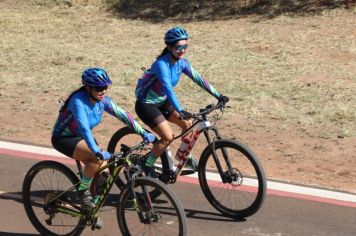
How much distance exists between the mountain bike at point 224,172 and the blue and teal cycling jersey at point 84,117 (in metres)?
1.07

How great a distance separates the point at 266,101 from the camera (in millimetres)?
12453

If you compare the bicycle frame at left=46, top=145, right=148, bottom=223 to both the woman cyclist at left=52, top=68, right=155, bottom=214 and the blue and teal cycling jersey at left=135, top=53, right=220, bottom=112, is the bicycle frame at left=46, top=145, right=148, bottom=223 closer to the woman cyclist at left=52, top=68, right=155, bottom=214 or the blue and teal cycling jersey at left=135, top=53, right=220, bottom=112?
the woman cyclist at left=52, top=68, right=155, bottom=214

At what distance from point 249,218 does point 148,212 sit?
1817 millimetres

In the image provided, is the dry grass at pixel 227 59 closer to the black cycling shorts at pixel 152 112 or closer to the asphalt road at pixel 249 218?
the asphalt road at pixel 249 218

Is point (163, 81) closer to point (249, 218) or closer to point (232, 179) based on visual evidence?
point (232, 179)

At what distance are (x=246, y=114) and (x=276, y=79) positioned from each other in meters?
2.76

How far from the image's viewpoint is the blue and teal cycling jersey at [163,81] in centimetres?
698

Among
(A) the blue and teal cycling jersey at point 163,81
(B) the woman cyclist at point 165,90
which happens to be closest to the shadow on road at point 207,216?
(B) the woman cyclist at point 165,90

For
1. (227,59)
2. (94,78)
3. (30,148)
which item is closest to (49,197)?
(94,78)

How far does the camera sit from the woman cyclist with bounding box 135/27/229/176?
700 centimetres

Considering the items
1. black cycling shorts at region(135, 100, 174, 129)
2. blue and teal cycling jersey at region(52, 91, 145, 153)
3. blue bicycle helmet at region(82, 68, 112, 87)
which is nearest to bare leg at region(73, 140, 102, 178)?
blue and teal cycling jersey at region(52, 91, 145, 153)

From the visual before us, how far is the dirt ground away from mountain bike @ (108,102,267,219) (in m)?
1.52

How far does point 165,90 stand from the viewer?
6.95m

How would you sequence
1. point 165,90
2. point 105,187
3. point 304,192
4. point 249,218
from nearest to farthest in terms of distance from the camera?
point 105,187 → point 165,90 → point 249,218 → point 304,192
